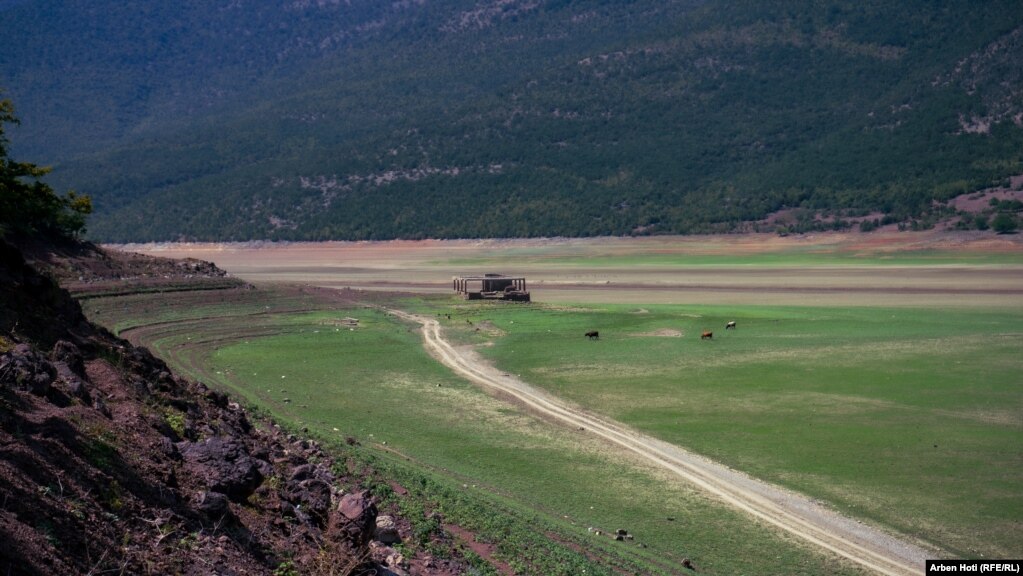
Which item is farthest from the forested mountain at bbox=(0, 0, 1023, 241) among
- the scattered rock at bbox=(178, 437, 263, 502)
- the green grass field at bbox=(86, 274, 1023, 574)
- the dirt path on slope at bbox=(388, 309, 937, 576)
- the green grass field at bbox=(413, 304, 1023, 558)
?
the scattered rock at bbox=(178, 437, 263, 502)

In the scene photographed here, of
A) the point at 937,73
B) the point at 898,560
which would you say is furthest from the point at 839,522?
the point at 937,73

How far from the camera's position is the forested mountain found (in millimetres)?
107000

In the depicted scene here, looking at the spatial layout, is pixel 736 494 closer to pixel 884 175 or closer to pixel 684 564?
pixel 684 564

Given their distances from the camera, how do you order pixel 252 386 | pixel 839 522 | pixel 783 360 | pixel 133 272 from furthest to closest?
pixel 133 272
pixel 783 360
pixel 252 386
pixel 839 522

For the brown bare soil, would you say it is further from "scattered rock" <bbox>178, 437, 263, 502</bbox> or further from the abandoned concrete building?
"scattered rock" <bbox>178, 437, 263, 502</bbox>

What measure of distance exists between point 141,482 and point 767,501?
31.4 feet

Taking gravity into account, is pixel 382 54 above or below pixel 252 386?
above

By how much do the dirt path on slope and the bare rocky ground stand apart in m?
5.26

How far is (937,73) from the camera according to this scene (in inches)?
4715

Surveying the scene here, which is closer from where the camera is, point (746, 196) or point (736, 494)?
point (736, 494)

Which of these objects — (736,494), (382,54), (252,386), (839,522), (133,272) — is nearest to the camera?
(839,522)

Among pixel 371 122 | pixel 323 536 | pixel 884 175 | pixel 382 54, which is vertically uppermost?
pixel 382 54

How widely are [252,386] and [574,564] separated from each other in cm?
1388

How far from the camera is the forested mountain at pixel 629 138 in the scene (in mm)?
107000
